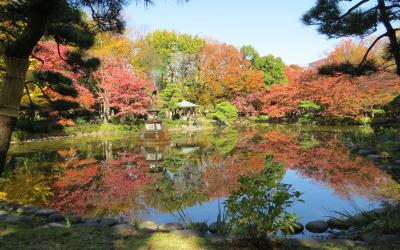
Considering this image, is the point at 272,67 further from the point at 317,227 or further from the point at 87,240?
the point at 87,240

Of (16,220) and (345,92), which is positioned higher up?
(345,92)

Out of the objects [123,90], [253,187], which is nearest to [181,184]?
[253,187]

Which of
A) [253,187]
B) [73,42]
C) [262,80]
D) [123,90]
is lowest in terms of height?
[253,187]

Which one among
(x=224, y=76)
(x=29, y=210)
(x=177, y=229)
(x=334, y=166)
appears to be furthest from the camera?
(x=224, y=76)

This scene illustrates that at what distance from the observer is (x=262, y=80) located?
102 feet

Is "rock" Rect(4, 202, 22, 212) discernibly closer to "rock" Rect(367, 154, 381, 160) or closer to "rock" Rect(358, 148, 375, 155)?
"rock" Rect(367, 154, 381, 160)

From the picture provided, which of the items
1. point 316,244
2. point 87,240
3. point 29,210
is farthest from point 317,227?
point 29,210

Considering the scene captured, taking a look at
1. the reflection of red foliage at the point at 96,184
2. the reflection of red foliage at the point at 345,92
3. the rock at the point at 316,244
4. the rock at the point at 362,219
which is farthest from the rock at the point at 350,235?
the reflection of red foliage at the point at 345,92

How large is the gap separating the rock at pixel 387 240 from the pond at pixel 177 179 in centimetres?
72

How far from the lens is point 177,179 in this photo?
7871 millimetres

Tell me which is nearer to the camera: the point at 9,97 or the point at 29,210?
the point at 9,97

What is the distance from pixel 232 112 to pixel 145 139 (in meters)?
14.0

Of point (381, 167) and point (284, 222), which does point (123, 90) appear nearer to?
point (381, 167)

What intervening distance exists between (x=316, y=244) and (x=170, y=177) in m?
5.43
